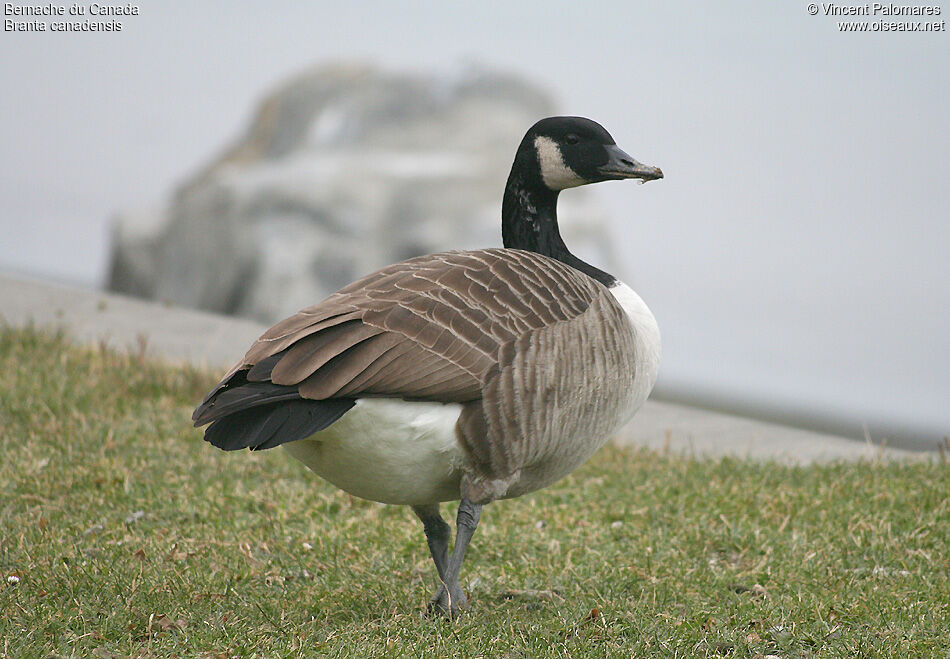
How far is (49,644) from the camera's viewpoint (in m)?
3.31

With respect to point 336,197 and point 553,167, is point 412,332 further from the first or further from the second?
point 336,197

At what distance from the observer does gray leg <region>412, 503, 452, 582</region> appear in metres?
3.91

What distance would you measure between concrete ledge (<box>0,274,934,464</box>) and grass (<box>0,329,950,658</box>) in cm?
77

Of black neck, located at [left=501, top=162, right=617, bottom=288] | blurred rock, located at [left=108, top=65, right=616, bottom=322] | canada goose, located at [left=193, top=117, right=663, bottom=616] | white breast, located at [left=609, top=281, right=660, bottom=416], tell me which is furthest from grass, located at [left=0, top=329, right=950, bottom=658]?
blurred rock, located at [left=108, top=65, right=616, bottom=322]

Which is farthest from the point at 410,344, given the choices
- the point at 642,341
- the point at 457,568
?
the point at 642,341

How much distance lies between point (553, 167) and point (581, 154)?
125 mm

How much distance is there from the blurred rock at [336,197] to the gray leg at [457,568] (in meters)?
9.53

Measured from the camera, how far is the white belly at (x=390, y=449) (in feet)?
10.8

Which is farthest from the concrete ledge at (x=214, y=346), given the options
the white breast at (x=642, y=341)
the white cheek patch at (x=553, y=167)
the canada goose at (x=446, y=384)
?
the canada goose at (x=446, y=384)

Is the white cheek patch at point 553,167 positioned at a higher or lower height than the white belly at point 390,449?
higher

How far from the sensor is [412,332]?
11.0 ft

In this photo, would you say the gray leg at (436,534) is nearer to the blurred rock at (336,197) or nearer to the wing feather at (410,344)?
the wing feather at (410,344)

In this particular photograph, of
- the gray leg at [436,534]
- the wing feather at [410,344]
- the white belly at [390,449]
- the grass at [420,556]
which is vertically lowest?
the grass at [420,556]

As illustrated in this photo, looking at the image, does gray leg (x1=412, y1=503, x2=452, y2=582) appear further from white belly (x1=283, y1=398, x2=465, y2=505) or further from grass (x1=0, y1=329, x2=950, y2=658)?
white belly (x1=283, y1=398, x2=465, y2=505)
